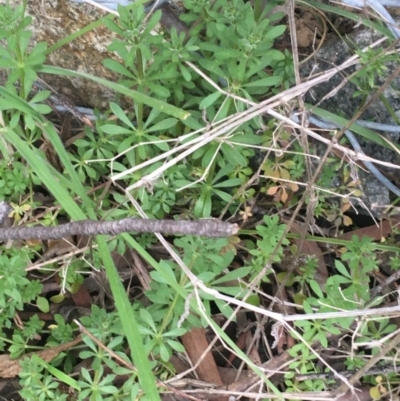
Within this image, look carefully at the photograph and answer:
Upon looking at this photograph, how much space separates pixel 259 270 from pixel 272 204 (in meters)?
0.34

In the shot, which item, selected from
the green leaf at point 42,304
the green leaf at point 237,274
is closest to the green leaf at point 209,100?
the green leaf at point 237,274

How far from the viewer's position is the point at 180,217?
1883mm

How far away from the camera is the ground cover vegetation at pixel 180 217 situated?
62.9 inches

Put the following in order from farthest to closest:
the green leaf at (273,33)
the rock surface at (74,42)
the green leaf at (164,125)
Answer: the rock surface at (74,42), the green leaf at (164,125), the green leaf at (273,33)

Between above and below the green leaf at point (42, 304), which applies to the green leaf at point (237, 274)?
above

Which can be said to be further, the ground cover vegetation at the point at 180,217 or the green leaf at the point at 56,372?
the green leaf at the point at 56,372

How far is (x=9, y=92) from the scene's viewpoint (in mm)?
1526

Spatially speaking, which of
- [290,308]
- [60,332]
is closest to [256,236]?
[290,308]

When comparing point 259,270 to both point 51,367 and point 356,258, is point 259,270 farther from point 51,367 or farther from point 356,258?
point 51,367

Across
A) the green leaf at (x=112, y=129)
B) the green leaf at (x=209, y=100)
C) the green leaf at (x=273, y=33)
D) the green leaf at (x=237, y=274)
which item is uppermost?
the green leaf at (x=273, y=33)

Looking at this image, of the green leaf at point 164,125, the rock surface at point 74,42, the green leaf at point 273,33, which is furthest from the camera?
the rock surface at point 74,42

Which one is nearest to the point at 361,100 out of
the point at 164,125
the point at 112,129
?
the point at 164,125

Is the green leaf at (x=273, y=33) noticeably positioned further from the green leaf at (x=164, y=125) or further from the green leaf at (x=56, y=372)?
the green leaf at (x=56, y=372)

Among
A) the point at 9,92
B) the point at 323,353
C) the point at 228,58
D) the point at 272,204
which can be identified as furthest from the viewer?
the point at 272,204
